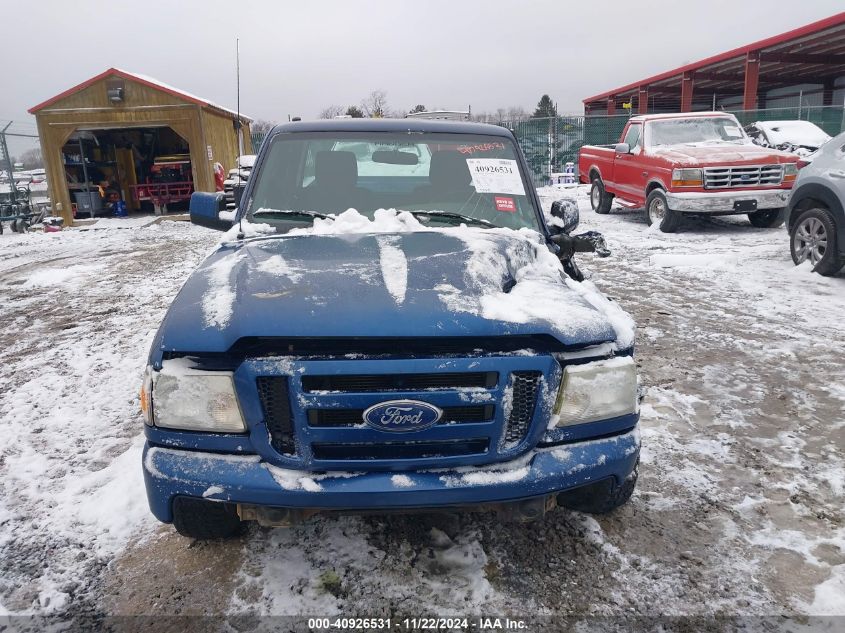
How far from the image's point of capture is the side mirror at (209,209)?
141 inches

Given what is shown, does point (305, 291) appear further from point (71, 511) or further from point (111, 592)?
point (71, 511)

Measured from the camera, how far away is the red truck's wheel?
44.2 ft

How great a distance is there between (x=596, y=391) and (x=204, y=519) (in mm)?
1557

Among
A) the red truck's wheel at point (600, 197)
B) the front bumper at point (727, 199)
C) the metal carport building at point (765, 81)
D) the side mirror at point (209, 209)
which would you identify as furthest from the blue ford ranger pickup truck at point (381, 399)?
the metal carport building at point (765, 81)

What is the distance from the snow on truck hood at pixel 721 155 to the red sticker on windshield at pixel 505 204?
7.60 meters

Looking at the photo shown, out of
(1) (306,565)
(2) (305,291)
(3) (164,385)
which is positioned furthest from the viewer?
(1) (306,565)

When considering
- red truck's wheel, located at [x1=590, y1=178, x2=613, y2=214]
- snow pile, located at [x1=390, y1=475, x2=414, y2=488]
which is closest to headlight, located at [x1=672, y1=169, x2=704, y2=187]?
red truck's wheel, located at [x1=590, y1=178, x2=613, y2=214]

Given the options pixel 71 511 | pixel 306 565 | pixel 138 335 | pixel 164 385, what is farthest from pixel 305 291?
pixel 138 335

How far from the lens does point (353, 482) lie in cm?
194

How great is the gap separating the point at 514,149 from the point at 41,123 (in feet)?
57.6

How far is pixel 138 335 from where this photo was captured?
5.61 m

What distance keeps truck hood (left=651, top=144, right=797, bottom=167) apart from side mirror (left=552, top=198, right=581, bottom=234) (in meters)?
7.32

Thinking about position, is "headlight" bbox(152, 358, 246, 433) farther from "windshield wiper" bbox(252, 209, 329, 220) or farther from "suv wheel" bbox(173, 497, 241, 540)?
"windshield wiper" bbox(252, 209, 329, 220)

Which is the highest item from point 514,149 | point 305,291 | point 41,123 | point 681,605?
point 41,123
